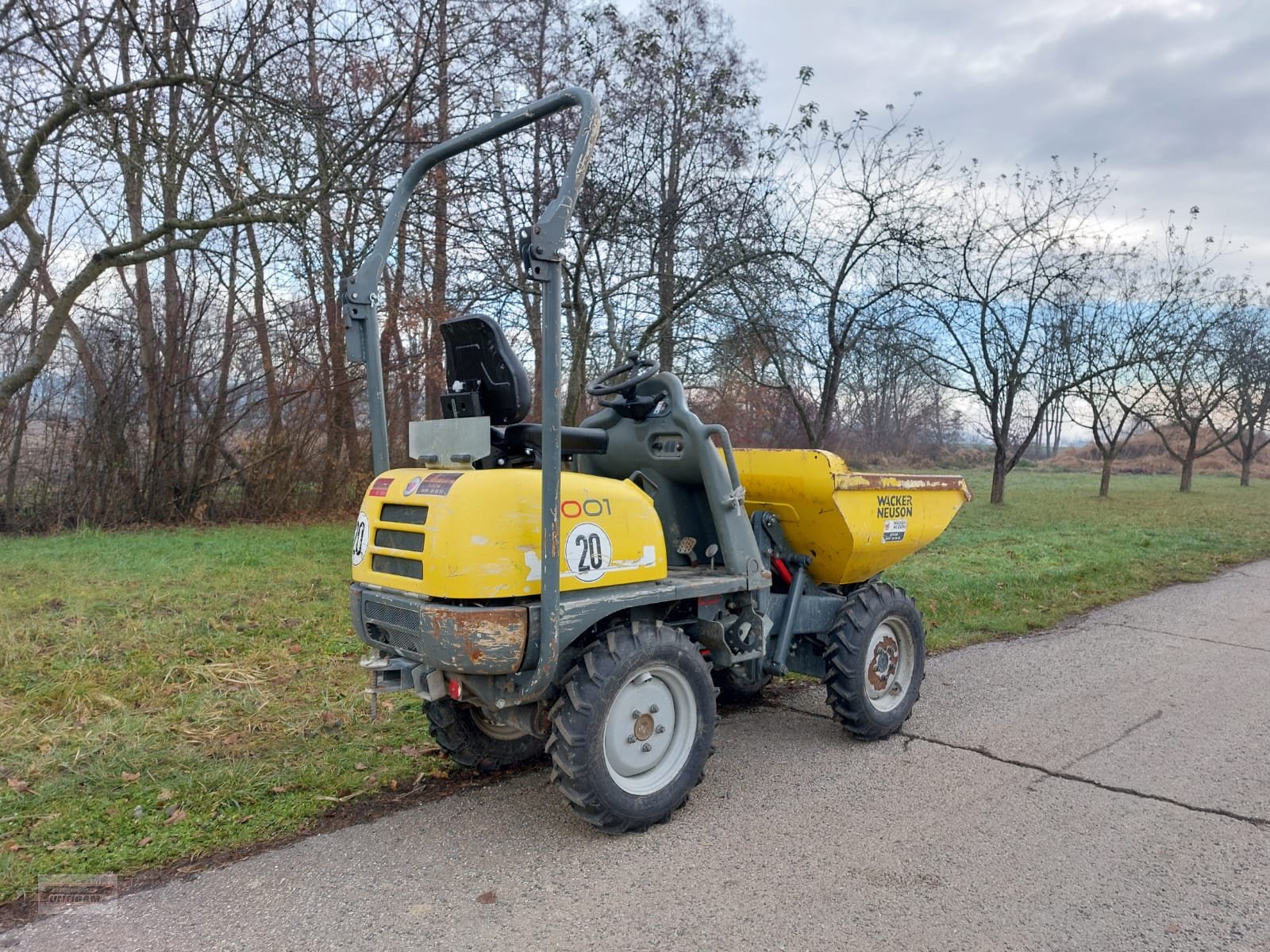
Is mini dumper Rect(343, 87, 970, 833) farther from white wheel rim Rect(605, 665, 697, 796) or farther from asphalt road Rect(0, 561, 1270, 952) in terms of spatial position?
asphalt road Rect(0, 561, 1270, 952)

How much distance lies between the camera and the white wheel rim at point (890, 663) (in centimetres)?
492

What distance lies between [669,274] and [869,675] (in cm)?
973

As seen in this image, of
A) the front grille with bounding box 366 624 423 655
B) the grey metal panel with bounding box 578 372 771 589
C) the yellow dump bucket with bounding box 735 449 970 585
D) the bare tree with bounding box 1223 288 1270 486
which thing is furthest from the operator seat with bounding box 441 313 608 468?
the bare tree with bounding box 1223 288 1270 486

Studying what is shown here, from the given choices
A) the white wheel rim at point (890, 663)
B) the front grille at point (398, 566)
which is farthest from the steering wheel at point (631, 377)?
the white wheel rim at point (890, 663)

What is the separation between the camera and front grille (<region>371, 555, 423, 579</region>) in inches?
138

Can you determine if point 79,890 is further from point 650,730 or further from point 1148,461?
point 1148,461

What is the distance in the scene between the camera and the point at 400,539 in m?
3.63

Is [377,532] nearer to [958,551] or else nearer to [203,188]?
[203,188]

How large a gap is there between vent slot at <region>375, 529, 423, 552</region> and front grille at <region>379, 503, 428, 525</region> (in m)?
0.04

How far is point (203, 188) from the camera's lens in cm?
1041

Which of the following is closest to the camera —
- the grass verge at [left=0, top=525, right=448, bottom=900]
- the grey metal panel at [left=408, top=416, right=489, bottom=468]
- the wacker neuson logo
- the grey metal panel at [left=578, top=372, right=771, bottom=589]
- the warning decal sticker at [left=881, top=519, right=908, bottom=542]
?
the wacker neuson logo

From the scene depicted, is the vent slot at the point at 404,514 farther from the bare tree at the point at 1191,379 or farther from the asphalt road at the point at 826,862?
the bare tree at the point at 1191,379

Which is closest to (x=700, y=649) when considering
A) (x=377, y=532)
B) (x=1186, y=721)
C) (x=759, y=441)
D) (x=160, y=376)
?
(x=377, y=532)

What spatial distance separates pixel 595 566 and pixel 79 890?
2.18m
